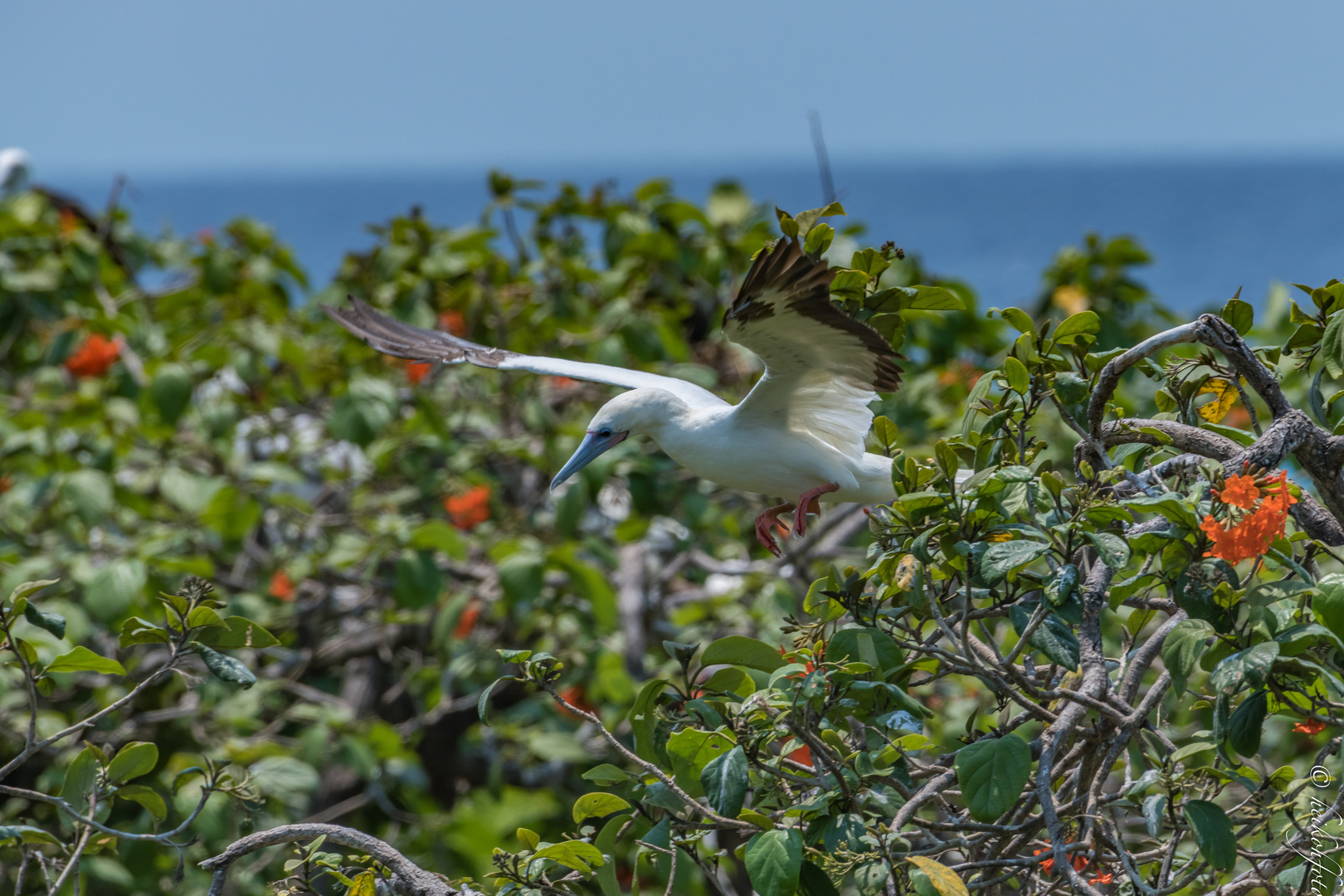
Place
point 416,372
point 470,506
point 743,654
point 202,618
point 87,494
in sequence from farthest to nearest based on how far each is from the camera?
point 416,372
point 470,506
point 87,494
point 743,654
point 202,618

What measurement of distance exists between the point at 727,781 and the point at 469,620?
293cm

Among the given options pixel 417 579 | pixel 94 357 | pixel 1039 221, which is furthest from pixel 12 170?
pixel 1039 221

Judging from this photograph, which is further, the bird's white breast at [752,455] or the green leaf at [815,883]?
the bird's white breast at [752,455]

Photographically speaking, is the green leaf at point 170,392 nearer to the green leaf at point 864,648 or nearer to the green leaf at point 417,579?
the green leaf at point 417,579

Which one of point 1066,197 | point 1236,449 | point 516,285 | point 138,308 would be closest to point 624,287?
point 516,285

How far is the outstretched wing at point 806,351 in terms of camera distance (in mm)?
1651

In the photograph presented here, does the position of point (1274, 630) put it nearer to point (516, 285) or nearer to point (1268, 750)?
point (1268, 750)

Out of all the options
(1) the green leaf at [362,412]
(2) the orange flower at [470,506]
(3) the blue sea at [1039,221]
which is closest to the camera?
(1) the green leaf at [362,412]

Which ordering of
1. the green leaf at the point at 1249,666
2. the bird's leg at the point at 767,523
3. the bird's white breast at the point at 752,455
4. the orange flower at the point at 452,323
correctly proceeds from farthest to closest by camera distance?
the orange flower at the point at 452,323, the bird's leg at the point at 767,523, the bird's white breast at the point at 752,455, the green leaf at the point at 1249,666

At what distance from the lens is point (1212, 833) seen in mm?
1195

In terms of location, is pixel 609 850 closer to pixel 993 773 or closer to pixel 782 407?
pixel 993 773

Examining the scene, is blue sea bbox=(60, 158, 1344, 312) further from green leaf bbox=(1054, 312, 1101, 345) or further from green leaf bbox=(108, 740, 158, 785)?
green leaf bbox=(108, 740, 158, 785)

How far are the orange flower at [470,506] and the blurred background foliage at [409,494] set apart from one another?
13 millimetres

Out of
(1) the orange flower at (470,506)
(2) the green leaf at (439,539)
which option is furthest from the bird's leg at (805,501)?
(1) the orange flower at (470,506)
